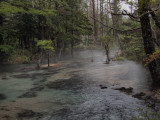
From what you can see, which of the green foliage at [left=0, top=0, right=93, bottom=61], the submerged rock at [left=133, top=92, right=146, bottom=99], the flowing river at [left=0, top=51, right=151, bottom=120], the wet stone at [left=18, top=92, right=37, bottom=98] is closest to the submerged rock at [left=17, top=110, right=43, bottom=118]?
the flowing river at [left=0, top=51, right=151, bottom=120]

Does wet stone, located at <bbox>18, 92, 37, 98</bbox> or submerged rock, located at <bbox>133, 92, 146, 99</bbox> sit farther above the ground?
submerged rock, located at <bbox>133, 92, 146, 99</bbox>

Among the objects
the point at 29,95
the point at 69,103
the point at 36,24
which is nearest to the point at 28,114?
the point at 69,103

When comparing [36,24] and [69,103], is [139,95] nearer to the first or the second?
[69,103]

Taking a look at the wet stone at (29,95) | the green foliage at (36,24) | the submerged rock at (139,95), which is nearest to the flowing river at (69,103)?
the wet stone at (29,95)

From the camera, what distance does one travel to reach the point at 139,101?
753cm

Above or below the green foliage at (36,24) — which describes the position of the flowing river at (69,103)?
below

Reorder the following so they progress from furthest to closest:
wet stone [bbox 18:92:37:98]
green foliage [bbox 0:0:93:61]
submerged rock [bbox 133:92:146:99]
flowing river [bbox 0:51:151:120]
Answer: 1. green foliage [bbox 0:0:93:61]
2. wet stone [bbox 18:92:37:98]
3. submerged rock [bbox 133:92:146:99]
4. flowing river [bbox 0:51:151:120]

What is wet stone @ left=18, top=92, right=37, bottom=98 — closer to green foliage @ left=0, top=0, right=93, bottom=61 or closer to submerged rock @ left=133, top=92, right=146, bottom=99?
submerged rock @ left=133, top=92, right=146, bottom=99

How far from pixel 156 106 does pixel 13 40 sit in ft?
79.7

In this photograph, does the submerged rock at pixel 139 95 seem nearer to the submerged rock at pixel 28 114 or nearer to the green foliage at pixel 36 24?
the submerged rock at pixel 28 114

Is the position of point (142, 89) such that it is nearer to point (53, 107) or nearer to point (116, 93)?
point (116, 93)

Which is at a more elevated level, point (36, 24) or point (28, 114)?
point (36, 24)

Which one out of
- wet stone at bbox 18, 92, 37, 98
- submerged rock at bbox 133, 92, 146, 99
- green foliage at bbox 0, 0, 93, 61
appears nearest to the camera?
submerged rock at bbox 133, 92, 146, 99

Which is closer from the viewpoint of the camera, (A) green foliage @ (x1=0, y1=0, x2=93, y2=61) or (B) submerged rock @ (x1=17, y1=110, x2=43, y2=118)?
(B) submerged rock @ (x1=17, y1=110, x2=43, y2=118)
